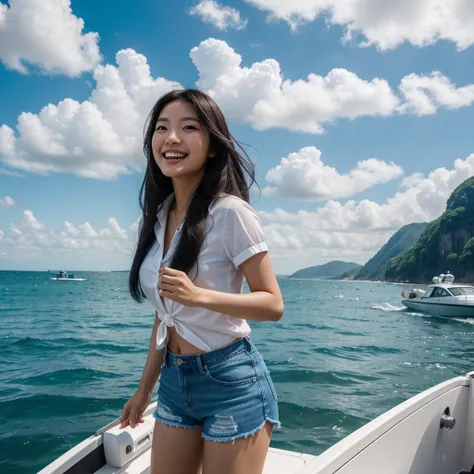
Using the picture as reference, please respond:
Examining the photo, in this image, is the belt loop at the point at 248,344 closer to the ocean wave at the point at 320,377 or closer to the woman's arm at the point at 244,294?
the woman's arm at the point at 244,294

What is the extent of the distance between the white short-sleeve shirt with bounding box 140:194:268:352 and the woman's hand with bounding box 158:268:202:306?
0.19m

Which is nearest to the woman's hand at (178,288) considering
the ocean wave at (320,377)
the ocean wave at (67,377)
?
the ocean wave at (320,377)

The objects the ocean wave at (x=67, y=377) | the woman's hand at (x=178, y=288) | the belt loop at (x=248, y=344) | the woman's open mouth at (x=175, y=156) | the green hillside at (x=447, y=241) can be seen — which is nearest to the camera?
the woman's hand at (x=178, y=288)

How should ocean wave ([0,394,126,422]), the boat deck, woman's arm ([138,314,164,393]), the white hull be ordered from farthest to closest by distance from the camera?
1. the white hull
2. ocean wave ([0,394,126,422])
3. the boat deck
4. woman's arm ([138,314,164,393])

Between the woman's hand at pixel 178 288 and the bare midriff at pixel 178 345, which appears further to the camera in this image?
the bare midriff at pixel 178 345

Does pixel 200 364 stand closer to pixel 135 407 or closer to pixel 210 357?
pixel 210 357

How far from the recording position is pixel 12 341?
747 inches

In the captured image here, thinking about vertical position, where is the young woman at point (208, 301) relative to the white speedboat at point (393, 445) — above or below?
above

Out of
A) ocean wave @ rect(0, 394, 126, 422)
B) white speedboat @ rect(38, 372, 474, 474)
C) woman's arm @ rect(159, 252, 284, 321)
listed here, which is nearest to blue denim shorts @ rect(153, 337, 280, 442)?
woman's arm @ rect(159, 252, 284, 321)

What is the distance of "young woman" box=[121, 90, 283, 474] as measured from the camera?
56.0 inches

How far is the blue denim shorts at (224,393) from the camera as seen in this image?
1.43 m

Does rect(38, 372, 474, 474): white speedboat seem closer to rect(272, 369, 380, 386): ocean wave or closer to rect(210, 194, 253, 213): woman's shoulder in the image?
rect(210, 194, 253, 213): woman's shoulder

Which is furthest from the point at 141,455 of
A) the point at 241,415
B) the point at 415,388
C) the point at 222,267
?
the point at 415,388

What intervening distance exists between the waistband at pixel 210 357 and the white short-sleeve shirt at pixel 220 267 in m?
0.02
